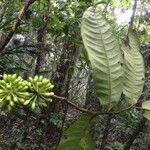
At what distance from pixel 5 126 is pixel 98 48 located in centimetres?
631

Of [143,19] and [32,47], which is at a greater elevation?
[143,19]

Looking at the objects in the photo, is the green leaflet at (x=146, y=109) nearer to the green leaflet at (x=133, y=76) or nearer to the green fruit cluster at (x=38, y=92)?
the green leaflet at (x=133, y=76)

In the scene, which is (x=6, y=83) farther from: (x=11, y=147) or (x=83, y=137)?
(x=11, y=147)

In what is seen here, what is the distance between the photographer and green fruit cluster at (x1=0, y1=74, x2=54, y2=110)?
0.58 meters

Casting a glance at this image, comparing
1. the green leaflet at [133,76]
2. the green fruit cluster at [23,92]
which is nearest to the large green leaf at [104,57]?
the green leaflet at [133,76]

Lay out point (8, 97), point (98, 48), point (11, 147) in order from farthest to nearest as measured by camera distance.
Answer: point (11, 147) → point (98, 48) → point (8, 97)

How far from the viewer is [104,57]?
72 cm

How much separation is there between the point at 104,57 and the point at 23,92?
0.20 metres

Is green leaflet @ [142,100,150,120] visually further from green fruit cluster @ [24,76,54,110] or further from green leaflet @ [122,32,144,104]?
green fruit cluster @ [24,76,54,110]

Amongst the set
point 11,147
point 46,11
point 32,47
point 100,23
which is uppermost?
point 46,11

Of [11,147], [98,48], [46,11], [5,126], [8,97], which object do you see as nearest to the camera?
Result: [8,97]

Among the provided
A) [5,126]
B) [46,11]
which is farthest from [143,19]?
[46,11]

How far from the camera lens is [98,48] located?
72cm

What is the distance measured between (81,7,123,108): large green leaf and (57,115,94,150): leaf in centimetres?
7
